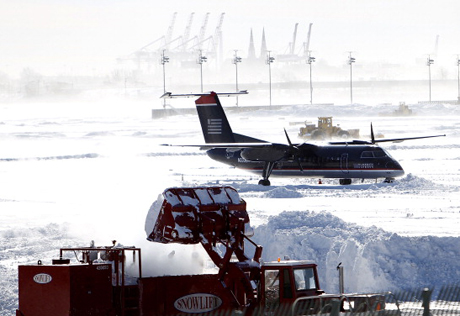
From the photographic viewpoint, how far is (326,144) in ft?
161

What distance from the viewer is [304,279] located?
15.7 metres

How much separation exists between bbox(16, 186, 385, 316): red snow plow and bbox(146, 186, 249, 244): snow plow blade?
0.06ft

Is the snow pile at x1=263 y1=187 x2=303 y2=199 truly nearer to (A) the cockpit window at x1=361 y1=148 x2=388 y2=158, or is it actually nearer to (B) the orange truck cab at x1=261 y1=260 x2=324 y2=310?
(A) the cockpit window at x1=361 y1=148 x2=388 y2=158

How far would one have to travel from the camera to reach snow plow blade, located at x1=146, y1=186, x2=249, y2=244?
53.1 ft

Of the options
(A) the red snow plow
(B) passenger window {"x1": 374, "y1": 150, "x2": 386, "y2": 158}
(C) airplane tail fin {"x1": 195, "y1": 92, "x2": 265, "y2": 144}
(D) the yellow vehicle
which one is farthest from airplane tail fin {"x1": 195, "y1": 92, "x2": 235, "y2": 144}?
(A) the red snow plow

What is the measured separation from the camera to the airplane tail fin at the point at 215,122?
176 feet

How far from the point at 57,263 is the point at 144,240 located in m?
2.17

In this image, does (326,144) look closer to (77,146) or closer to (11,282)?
(11,282)

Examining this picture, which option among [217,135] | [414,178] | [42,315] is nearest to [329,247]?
[42,315]

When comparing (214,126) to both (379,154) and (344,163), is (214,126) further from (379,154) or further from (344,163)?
(379,154)

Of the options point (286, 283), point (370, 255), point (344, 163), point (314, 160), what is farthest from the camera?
point (314, 160)

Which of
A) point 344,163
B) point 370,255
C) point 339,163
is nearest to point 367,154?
point 344,163

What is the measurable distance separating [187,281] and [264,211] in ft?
66.8

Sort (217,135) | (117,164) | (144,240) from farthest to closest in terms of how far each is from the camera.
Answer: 1. (117,164)
2. (217,135)
3. (144,240)
